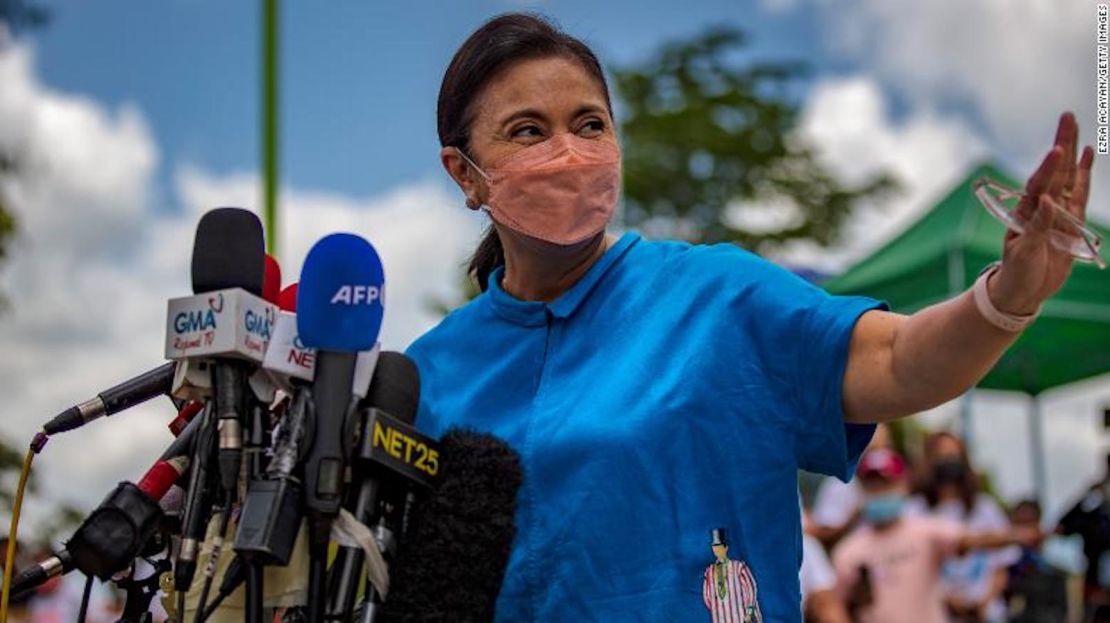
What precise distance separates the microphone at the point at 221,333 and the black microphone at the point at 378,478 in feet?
0.69

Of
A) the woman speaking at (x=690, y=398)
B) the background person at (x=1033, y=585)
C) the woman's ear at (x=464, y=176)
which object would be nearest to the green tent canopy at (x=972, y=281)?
the background person at (x=1033, y=585)

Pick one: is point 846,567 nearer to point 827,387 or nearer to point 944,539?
point 944,539

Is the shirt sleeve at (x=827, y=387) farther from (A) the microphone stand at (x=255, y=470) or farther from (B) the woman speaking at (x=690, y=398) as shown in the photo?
(A) the microphone stand at (x=255, y=470)

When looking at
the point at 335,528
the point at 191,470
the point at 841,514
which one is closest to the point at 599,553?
the point at 335,528

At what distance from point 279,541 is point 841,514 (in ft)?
26.6

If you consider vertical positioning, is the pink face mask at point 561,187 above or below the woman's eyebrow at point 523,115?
below

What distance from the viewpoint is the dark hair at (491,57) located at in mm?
3238

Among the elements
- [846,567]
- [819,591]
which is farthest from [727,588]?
[846,567]

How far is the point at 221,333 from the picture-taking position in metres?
2.63

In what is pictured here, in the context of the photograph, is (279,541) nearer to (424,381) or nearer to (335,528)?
(335,528)

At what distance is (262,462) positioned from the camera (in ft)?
8.70

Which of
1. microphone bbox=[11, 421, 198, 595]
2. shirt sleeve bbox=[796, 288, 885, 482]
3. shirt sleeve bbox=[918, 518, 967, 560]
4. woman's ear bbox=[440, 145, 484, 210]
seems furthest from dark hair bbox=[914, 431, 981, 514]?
microphone bbox=[11, 421, 198, 595]

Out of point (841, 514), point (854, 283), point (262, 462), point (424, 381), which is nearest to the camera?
point (262, 462)

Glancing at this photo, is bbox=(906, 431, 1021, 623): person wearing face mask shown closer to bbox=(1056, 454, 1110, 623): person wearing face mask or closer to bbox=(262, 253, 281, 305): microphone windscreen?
bbox=(1056, 454, 1110, 623): person wearing face mask
